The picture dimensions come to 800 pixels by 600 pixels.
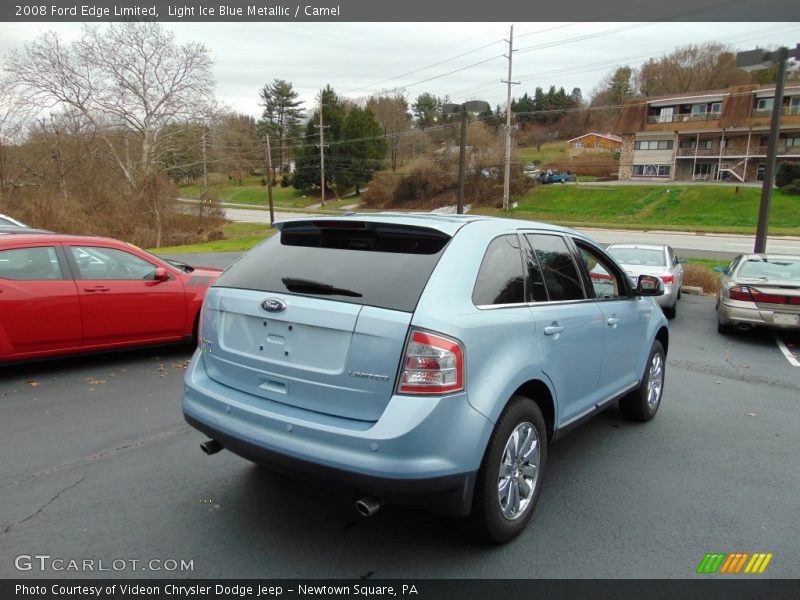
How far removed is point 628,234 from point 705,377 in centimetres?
2801

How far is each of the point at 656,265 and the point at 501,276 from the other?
9469mm

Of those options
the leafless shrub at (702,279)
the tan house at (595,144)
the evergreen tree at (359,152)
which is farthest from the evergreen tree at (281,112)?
the leafless shrub at (702,279)

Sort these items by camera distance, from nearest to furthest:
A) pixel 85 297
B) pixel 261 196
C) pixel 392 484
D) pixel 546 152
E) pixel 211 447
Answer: pixel 392 484 < pixel 211 447 < pixel 85 297 < pixel 261 196 < pixel 546 152

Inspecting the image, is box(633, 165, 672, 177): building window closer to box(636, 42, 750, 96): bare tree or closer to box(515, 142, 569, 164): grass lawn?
box(515, 142, 569, 164): grass lawn

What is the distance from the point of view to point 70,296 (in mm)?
5797

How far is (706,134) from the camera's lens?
5909cm

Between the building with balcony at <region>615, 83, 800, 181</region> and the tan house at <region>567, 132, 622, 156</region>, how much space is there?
14598 mm

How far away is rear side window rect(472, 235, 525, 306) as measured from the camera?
9.81ft

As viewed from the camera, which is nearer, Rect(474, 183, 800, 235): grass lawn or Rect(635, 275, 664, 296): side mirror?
Rect(635, 275, 664, 296): side mirror

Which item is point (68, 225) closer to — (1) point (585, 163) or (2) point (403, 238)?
(2) point (403, 238)

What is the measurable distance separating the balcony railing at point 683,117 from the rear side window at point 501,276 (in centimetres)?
6628

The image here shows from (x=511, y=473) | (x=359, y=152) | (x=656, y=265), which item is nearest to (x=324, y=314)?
(x=511, y=473)

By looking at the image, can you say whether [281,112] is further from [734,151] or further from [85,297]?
[85,297]

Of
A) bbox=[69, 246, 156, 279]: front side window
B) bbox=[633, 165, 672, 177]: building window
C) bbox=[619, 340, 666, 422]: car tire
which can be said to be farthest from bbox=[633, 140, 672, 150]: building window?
bbox=[69, 246, 156, 279]: front side window
